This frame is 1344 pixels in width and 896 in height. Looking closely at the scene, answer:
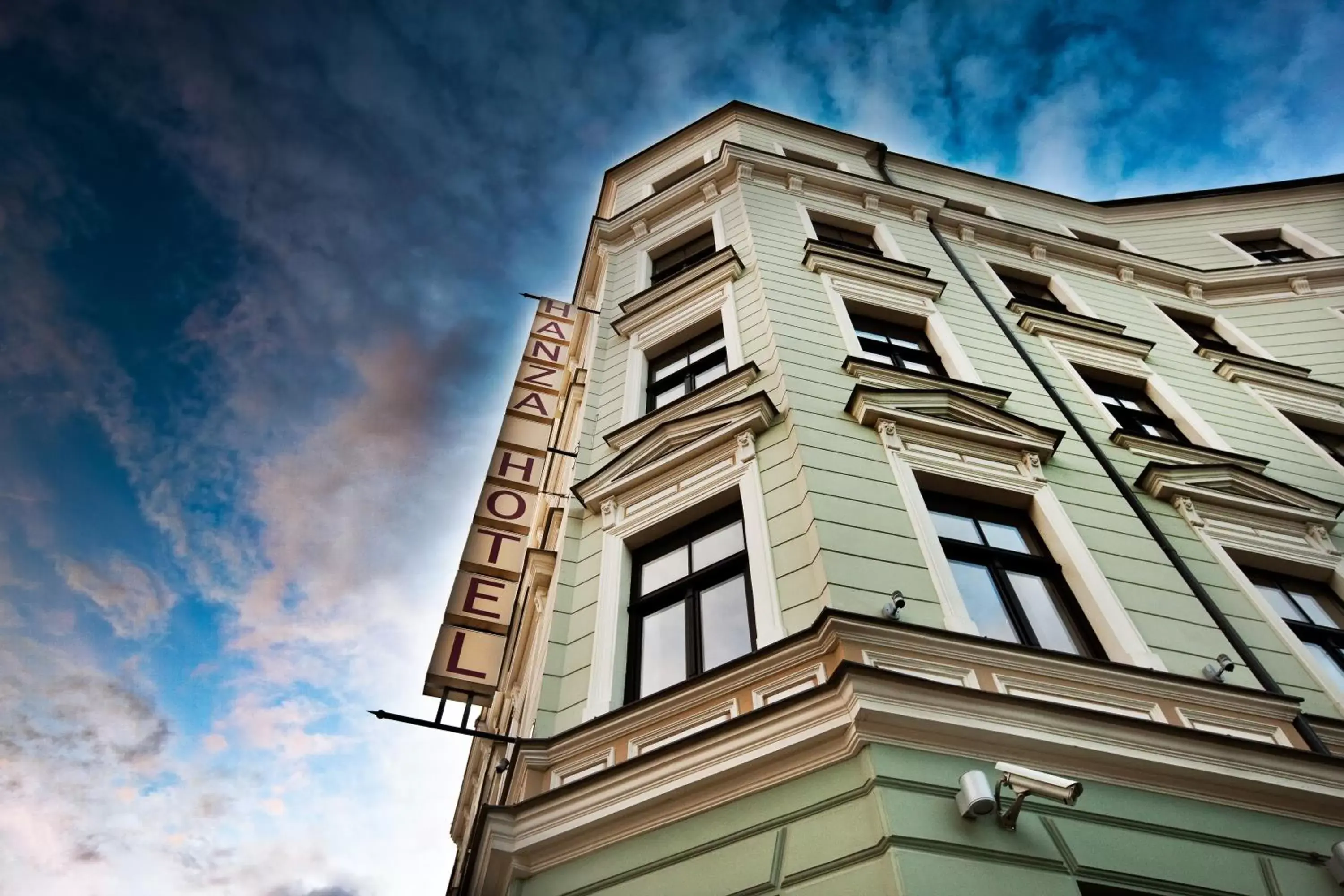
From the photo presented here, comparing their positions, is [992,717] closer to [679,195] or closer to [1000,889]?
[1000,889]

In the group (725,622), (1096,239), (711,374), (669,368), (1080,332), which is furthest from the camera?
(1096,239)

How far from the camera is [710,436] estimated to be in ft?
31.1

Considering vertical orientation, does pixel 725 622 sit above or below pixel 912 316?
below

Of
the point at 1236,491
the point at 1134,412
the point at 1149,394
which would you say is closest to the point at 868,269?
the point at 1134,412

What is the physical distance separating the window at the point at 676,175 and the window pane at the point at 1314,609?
13.7m

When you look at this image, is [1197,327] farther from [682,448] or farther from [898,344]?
[682,448]

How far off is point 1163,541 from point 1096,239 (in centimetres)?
1525

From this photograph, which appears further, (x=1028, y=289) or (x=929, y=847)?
(x=1028, y=289)

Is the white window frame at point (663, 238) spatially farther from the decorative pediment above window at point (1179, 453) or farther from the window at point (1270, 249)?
the window at point (1270, 249)

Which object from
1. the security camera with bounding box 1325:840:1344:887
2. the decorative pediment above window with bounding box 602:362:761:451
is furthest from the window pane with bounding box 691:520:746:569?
the security camera with bounding box 1325:840:1344:887

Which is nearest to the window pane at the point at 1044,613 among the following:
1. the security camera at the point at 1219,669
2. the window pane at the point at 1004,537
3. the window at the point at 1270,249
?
the window pane at the point at 1004,537

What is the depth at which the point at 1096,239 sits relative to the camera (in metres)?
21.6

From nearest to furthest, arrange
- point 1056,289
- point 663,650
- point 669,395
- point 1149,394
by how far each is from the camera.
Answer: point 663,650
point 669,395
point 1149,394
point 1056,289

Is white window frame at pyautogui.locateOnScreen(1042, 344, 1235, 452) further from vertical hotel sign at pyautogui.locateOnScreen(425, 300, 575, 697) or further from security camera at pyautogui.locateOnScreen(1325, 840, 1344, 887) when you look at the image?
vertical hotel sign at pyautogui.locateOnScreen(425, 300, 575, 697)
